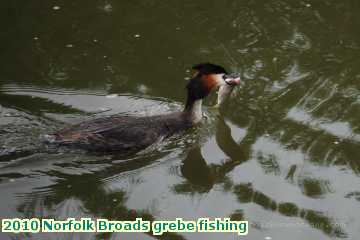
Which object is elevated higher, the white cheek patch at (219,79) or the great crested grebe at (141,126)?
the white cheek patch at (219,79)

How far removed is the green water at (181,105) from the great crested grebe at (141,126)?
5.7 inches

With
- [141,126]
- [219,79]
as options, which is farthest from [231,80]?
[141,126]

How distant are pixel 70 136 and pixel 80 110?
85cm

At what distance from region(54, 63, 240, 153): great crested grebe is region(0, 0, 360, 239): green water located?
0.14m

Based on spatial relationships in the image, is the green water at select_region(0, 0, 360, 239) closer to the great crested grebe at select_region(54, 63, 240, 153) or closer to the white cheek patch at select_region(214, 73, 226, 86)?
the great crested grebe at select_region(54, 63, 240, 153)

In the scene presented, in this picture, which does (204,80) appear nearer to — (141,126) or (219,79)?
(219,79)

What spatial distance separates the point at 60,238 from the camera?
666 centimetres

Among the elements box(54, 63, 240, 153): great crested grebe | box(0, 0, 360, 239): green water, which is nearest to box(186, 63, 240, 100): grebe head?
box(54, 63, 240, 153): great crested grebe

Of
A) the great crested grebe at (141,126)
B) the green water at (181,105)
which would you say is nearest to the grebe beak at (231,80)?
the great crested grebe at (141,126)

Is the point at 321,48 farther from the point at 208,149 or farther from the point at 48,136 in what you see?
the point at 48,136

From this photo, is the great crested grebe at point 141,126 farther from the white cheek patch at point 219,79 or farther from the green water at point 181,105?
the green water at point 181,105

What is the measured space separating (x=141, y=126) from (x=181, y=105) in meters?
0.98

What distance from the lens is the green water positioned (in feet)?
23.5

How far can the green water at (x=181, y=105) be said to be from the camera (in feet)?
23.5
